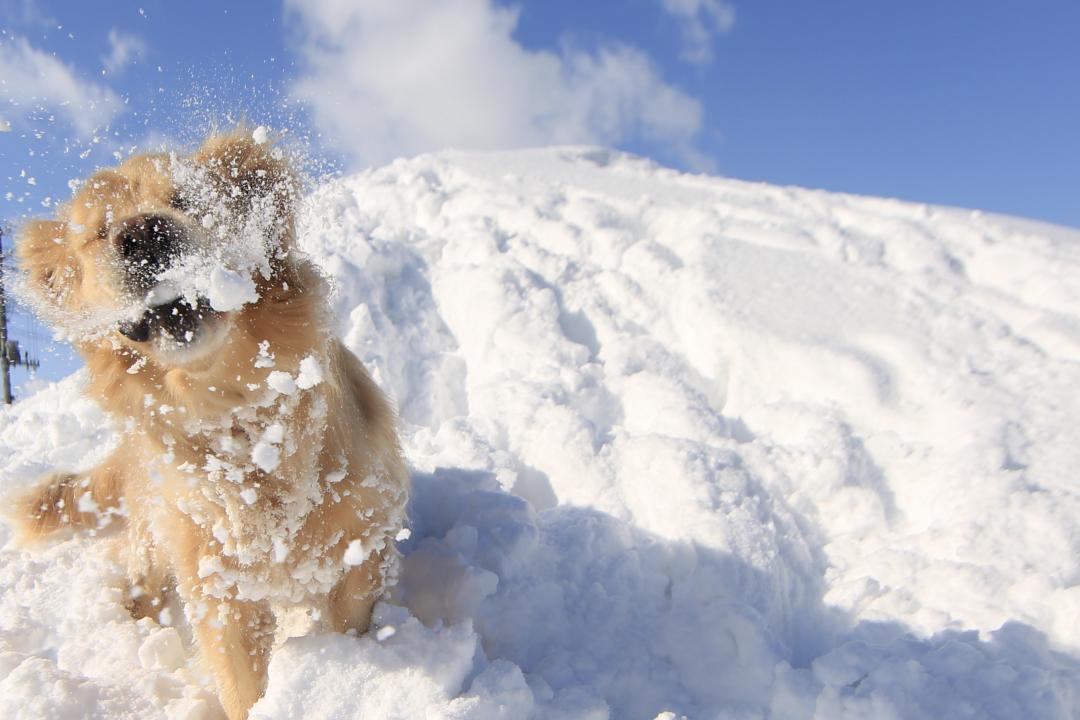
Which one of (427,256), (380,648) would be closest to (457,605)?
(380,648)

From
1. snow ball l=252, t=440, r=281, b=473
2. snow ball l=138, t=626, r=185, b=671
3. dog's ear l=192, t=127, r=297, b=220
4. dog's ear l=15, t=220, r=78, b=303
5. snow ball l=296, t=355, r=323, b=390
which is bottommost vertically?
snow ball l=138, t=626, r=185, b=671

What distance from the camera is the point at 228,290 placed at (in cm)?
131

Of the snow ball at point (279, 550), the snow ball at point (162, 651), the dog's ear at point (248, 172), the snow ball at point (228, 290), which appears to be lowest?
the snow ball at point (162, 651)

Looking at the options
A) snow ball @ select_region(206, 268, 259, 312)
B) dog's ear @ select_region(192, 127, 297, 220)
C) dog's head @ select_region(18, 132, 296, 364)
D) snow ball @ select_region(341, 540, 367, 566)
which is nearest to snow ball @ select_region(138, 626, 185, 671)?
snow ball @ select_region(341, 540, 367, 566)

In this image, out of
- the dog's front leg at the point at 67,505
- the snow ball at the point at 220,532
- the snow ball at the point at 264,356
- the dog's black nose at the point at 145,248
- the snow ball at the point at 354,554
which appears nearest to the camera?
the dog's black nose at the point at 145,248

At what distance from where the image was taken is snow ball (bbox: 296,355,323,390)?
1.55m

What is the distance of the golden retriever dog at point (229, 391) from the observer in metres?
1.36

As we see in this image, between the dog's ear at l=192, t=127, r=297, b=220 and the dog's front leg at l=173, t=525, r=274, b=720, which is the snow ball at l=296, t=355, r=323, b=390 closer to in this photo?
the dog's ear at l=192, t=127, r=297, b=220

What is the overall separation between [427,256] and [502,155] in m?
3.09

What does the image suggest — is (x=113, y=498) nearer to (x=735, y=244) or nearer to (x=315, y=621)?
(x=315, y=621)

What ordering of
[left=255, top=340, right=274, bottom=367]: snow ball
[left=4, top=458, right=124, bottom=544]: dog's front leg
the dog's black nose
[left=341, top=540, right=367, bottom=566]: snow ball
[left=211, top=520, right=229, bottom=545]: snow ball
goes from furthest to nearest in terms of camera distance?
[left=4, top=458, right=124, bottom=544]: dog's front leg → [left=341, top=540, right=367, bottom=566]: snow ball → [left=211, top=520, right=229, bottom=545]: snow ball → [left=255, top=340, right=274, bottom=367]: snow ball → the dog's black nose

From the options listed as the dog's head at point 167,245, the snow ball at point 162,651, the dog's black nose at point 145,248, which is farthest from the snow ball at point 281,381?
the snow ball at point 162,651

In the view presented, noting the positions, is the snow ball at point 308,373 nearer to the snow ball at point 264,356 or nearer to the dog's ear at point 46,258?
the snow ball at point 264,356

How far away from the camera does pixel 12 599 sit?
217 cm
